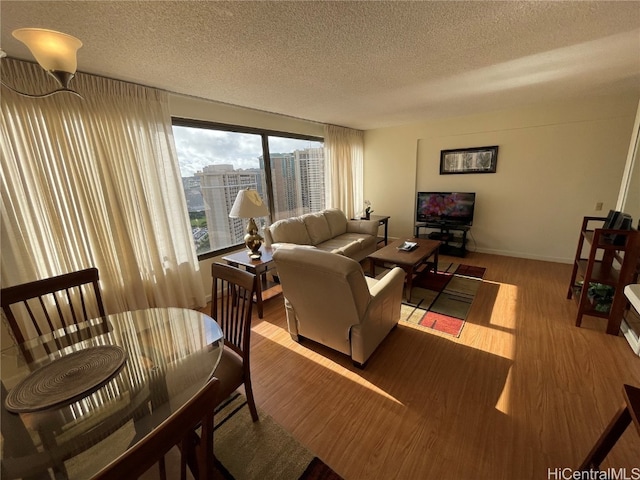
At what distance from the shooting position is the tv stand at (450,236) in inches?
176

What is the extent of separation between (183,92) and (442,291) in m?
3.64

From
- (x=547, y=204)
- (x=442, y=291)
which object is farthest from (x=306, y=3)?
(x=547, y=204)

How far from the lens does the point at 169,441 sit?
22.9 inches

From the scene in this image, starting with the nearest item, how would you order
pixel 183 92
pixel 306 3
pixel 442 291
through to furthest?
pixel 306 3 → pixel 183 92 → pixel 442 291

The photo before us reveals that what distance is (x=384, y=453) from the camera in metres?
1.41

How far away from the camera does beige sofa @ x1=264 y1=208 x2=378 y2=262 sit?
3463 mm

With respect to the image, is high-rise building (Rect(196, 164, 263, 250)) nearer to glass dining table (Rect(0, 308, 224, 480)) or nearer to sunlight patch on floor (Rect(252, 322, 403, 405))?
sunlight patch on floor (Rect(252, 322, 403, 405))

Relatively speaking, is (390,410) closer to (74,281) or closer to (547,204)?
(74,281)

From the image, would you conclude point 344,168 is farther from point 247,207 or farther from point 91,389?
point 91,389

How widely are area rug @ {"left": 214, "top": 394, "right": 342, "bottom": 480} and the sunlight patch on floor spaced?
1.93 feet

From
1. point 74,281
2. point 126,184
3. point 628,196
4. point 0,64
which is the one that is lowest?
point 74,281

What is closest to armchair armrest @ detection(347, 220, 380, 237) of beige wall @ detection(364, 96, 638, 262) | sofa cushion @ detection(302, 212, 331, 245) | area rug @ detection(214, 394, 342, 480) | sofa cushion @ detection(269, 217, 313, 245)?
sofa cushion @ detection(302, 212, 331, 245)

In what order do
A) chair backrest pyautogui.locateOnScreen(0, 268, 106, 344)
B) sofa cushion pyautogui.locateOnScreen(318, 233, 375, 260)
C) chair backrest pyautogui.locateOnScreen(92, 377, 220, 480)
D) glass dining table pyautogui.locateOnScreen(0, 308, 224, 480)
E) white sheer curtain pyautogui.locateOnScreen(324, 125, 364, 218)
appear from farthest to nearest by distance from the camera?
white sheer curtain pyautogui.locateOnScreen(324, 125, 364, 218), sofa cushion pyautogui.locateOnScreen(318, 233, 375, 260), chair backrest pyautogui.locateOnScreen(0, 268, 106, 344), glass dining table pyautogui.locateOnScreen(0, 308, 224, 480), chair backrest pyautogui.locateOnScreen(92, 377, 220, 480)

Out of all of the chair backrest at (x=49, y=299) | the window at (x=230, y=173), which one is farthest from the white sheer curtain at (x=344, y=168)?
the chair backrest at (x=49, y=299)
